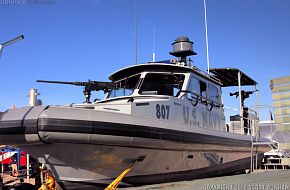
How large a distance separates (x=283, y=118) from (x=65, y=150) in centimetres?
2894

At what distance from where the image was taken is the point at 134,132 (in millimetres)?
6238

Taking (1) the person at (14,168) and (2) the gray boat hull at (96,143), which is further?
(1) the person at (14,168)

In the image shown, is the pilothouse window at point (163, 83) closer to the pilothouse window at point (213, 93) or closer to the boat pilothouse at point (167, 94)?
the boat pilothouse at point (167, 94)

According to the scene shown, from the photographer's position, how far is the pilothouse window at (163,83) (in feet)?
26.8

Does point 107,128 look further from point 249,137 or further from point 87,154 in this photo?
point 249,137

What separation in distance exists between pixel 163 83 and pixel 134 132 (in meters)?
2.44

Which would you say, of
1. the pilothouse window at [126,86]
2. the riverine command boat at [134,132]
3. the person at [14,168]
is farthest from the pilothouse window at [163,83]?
the person at [14,168]

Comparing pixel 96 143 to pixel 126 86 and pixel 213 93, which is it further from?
pixel 213 93

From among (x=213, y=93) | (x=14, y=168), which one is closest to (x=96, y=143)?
(x=213, y=93)

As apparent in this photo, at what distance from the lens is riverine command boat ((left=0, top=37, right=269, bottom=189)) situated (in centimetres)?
577

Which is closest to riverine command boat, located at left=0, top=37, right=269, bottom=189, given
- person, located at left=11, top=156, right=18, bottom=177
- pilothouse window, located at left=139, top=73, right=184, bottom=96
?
pilothouse window, located at left=139, top=73, right=184, bottom=96

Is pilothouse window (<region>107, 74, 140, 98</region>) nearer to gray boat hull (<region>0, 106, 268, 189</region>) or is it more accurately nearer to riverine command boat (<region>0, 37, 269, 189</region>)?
riverine command boat (<region>0, 37, 269, 189</region>)

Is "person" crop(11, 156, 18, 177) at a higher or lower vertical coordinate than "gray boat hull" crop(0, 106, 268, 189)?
lower

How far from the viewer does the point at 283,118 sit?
1211 inches
